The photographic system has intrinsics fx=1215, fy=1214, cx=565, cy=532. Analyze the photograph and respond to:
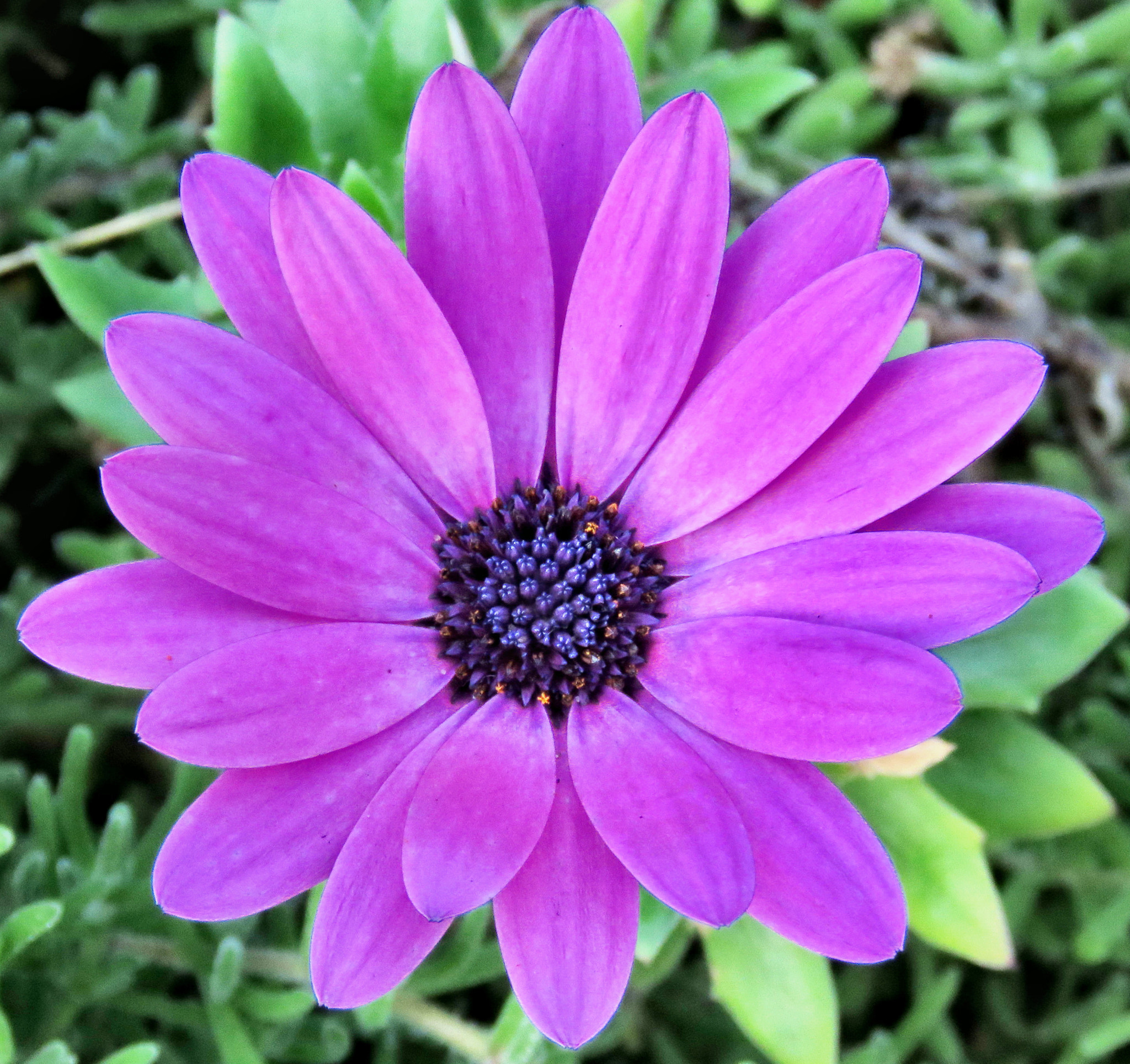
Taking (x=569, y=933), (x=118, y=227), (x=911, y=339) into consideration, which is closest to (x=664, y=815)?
(x=569, y=933)

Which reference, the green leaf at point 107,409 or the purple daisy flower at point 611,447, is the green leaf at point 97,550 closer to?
the green leaf at point 107,409

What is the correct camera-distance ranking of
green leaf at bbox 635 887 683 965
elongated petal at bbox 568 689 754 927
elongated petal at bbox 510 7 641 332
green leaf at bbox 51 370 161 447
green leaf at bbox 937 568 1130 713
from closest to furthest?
elongated petal at bbox 568 689 754 927, elongated petal at bbox 510 7 641 332, green leaf at bbox 635 887 683 965, green leaf at bbox 937 568 1130 713, green leaf at bbox 51 370 161 447

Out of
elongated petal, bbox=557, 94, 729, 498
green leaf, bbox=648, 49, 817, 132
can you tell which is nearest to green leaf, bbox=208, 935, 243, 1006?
elongated petal, bbox=557, 94, 729, 498

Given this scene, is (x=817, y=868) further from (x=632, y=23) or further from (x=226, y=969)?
(x=632, y=23)

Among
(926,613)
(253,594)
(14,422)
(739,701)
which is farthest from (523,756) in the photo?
(14,422)

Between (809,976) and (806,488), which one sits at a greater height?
(806,488)

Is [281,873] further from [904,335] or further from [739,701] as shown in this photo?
[904,335]

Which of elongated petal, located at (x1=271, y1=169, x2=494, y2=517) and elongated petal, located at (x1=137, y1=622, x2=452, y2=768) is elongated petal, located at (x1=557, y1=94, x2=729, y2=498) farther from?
elongated petal, located at (x1=137, y1=622, x2=452, y2=768)
